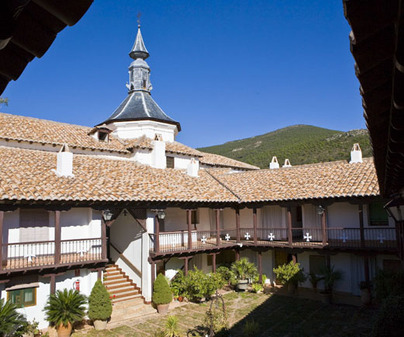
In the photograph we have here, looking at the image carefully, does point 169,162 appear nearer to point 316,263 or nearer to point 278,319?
point 316,263

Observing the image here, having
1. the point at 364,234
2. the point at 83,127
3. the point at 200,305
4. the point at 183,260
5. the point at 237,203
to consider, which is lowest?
the point at 200,305

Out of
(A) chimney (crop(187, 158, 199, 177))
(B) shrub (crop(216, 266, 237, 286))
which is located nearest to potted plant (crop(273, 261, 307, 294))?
(B) shrub (crop(216, 266, 237, 286))

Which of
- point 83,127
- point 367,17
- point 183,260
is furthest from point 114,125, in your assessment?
point 367,17

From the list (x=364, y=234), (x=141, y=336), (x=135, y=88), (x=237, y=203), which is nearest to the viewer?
(x=141, y=336)

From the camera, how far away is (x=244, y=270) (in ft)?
66.9

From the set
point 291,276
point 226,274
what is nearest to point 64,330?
point 226,274

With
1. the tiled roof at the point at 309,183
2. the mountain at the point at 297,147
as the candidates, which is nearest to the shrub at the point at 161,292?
the tiled roof at the point at 309,183

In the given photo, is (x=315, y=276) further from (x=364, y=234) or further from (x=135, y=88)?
(x=135, y=88)

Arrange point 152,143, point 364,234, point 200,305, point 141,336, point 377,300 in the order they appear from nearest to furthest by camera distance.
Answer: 1. point 141,336
2. point 377,300
3. point 200,305
4. point 364,234
5. point 152,143

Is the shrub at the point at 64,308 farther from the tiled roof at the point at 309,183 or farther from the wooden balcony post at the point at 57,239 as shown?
the tiled roof at the point at 309,183

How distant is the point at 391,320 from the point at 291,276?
1013 cm

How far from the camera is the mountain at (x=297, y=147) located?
48000 mm

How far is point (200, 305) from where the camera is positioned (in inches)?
696

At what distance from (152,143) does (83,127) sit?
5610 mm
